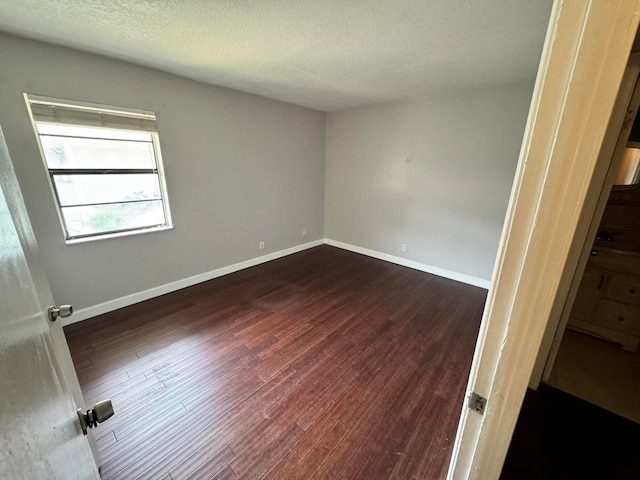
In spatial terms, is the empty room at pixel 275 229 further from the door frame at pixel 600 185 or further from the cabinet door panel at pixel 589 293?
the cabinet door panel at pixel 589 293

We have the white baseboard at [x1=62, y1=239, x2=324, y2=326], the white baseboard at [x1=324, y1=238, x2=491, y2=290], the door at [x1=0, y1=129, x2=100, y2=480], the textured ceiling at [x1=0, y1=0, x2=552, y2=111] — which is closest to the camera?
the door at [x1=0, y1=129, x2=100, y2=480]

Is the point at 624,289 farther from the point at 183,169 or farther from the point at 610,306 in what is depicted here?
the point at 183,169

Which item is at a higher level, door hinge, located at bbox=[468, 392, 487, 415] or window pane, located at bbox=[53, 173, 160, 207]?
window pane, located at bbox=[53, 173, 160, 207]

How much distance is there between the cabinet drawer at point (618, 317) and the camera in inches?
82.3

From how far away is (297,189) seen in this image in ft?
14.1

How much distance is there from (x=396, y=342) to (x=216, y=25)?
284 cm

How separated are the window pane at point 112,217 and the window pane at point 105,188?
2.7 inches

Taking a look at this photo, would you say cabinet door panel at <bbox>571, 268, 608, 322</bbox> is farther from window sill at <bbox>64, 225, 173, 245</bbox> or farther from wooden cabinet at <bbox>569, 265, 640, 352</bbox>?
window sill at <bbox>64, 225, 173, 245</bbox>

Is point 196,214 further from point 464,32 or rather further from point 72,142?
point 464,32

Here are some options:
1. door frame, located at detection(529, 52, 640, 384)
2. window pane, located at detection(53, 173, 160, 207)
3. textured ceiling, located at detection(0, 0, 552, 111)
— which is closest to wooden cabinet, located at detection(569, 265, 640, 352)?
door frame, located at detection(529, 52, 640, 384)

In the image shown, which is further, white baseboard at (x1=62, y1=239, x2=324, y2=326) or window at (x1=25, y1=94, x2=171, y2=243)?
white baseboard at (x1=62, y1=239, x2=324, y2=326)

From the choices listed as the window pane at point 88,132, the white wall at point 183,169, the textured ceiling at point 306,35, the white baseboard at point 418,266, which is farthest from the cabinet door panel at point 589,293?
the window pane at point 88,132

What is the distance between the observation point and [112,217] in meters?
2.57

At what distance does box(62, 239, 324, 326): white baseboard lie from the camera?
249cm
